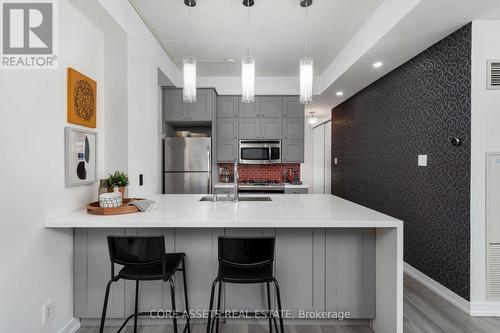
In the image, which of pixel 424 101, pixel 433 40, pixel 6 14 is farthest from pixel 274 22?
pixel 6 14

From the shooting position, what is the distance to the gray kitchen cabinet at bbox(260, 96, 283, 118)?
4676mm

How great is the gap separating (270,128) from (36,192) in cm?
357

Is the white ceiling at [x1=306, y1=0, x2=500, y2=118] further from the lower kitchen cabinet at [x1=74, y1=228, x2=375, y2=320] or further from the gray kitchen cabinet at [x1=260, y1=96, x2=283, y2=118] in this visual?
the lower kitchen cabinet at [x1=74, y1=228, x2=375, y2=320]

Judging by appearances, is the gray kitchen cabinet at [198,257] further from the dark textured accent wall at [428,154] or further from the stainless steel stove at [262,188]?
the stainless steel stove at [262,188]

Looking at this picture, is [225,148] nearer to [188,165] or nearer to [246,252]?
[188,165]

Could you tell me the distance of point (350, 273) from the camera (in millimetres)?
2006

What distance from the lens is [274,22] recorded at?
2898mm

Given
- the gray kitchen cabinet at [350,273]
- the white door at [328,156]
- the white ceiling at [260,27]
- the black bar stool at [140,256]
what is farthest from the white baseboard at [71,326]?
the white door at [328,156]

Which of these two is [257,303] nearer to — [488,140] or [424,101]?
[488,140]

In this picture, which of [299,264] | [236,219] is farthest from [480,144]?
[236,219]

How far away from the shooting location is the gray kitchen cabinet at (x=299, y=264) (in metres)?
2.01

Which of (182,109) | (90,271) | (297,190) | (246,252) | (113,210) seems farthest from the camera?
(297,190)

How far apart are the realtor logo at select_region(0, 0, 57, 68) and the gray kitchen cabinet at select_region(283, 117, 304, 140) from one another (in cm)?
346

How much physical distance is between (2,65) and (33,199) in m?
0.77
